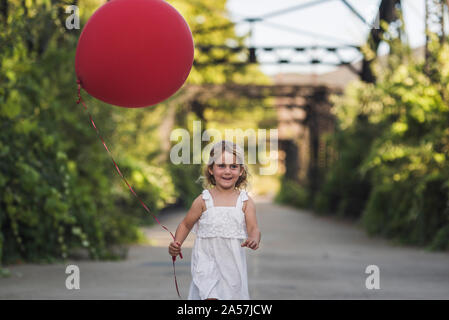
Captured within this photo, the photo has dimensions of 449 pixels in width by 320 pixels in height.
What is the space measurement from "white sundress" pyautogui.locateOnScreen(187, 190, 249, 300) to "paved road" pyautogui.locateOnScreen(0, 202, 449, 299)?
191 cm

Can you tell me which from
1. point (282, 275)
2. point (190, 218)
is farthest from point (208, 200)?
point (282, 275)

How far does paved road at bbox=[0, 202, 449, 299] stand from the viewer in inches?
262

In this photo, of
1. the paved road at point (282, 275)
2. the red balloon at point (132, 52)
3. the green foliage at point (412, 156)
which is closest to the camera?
the red balloon at point (132, 52)

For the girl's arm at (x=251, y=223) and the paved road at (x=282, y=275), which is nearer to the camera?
the girl's arm at (x=251, y=223)

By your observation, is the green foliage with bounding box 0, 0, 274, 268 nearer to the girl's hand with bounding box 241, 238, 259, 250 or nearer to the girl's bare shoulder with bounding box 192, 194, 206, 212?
the girl's bare shoulder with bounding box 192, 194, 206, 212

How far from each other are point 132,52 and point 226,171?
1.02 m

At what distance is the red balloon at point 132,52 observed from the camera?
15.7 ft

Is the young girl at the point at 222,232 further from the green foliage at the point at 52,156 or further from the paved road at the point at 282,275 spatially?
the green foliage at the point at 52,156

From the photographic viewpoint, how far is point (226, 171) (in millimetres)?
4621

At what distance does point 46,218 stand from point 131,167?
3.37 m

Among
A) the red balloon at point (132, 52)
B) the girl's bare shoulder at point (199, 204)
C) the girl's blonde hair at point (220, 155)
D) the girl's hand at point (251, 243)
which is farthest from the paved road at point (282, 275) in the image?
the red balloon at point (132, 52)

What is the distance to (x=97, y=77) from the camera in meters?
4.82

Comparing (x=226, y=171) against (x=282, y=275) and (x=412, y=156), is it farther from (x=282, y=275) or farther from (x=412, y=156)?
(x=412, y=156)
